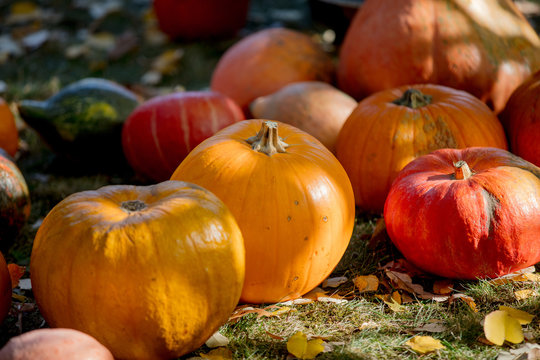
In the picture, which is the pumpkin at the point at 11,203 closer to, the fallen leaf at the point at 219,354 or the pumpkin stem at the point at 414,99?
the fallen leaf at the point at 219,354

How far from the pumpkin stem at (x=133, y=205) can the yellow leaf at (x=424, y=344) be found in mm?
1010

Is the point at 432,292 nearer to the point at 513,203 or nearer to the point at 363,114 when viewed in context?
the point at 513,203

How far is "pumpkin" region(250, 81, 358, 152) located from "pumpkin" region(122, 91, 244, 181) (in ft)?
0.90

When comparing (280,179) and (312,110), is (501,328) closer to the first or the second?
(280,179)

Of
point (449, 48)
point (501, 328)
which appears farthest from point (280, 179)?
point (449, 48)

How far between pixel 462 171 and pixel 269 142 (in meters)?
0.80

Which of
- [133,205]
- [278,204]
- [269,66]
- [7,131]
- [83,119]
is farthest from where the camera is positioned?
[269,66]

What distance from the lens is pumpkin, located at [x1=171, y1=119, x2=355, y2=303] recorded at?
221 centimetres

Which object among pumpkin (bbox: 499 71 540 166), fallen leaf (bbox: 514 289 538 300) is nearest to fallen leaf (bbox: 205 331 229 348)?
fallen leaf (bbox: 514 289 538 300)

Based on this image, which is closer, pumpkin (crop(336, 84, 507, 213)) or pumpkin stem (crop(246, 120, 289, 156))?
pumpkin stem (crop(246, 120, 289, 156))

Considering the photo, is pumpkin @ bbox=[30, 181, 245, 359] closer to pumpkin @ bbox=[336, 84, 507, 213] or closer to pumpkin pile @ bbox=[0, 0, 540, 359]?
pumpkin pile @ bbox=[0, 0, 540, 359]

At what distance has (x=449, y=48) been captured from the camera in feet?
11.7

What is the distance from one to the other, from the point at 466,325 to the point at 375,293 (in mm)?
418

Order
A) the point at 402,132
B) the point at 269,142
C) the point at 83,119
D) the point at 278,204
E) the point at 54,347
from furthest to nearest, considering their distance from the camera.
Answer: the point at 83,119, the point at 402,132, the point at 269,142, the point at 278,204, the point at 54,347
